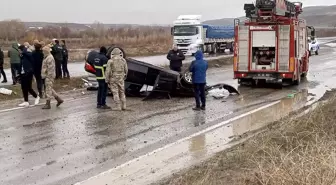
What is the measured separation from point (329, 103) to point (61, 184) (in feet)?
24.2

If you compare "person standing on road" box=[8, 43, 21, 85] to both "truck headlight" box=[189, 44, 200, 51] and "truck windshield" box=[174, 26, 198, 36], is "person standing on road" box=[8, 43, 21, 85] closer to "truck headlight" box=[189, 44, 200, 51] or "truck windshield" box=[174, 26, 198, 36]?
"truck headlight" box=[189, 44, 200, 51]

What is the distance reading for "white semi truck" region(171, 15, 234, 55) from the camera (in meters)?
42.3

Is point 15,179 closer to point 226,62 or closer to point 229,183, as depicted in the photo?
point 229,183

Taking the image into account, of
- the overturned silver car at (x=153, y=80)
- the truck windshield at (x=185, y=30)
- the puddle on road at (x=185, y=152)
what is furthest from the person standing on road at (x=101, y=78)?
the truck windshield at (x=185, y=30)

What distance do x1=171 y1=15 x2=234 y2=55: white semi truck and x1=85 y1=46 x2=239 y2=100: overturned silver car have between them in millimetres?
25286

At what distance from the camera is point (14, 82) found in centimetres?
1830

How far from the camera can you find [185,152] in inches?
344

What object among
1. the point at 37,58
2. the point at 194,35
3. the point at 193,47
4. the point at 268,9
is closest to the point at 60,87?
the point at 37,58

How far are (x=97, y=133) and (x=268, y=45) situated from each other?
1004 cm

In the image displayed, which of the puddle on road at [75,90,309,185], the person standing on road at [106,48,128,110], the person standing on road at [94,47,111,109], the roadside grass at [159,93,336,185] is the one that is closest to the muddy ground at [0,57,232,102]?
the person standing on road at [94,47,111,109]

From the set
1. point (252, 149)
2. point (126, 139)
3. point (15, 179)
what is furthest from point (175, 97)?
point (15, 179)

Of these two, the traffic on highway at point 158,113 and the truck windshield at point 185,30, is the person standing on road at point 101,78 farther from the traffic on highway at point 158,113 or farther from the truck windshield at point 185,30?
the truck windshield at point 185,30

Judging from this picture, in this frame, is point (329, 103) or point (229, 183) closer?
point (229, 183)

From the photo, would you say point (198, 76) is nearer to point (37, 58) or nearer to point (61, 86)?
point (37, 58)
